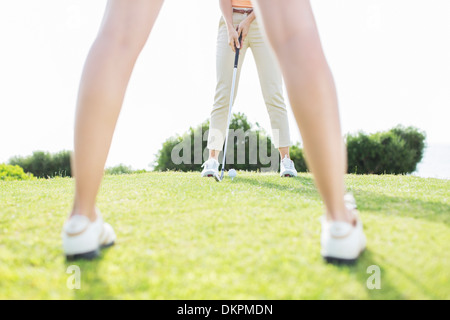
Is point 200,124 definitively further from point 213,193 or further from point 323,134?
point 323,134

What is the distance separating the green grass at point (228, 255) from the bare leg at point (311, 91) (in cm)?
24

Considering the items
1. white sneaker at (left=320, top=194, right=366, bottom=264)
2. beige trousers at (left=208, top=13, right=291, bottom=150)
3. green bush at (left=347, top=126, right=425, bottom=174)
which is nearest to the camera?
white sneaker at (left=320, top=194, right=366, bottom=264)

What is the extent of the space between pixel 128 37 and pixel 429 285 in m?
1.35

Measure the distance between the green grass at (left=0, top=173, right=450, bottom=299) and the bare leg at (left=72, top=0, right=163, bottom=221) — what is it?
276mm

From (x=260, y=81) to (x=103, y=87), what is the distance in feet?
9.88

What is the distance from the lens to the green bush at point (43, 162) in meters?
9.85

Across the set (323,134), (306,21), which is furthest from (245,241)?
(306,21)

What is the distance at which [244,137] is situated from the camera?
8.92 m

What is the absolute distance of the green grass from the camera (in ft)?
3.66

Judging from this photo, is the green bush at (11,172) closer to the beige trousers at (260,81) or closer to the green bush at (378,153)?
the beige trousers at (260,81)

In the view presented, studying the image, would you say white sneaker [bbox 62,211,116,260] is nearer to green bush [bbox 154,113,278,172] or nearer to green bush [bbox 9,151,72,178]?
green bush [bbox 154,113,278,172]
